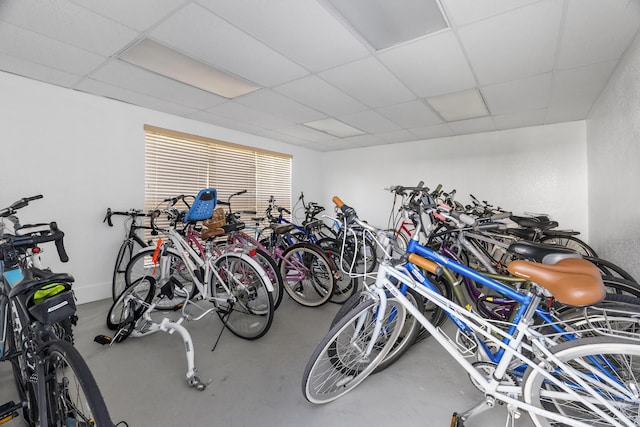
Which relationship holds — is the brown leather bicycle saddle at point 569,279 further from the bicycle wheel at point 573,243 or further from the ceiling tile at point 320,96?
the bicycle wheel at point 573,243

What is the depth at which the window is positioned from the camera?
346cm

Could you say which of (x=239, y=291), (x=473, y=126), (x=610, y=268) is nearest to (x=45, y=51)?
(x=239, y=291)

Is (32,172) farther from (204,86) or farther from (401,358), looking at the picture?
(401,358)

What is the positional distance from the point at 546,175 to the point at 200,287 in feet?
15.5

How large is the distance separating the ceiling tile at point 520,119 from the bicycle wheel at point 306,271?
307cm

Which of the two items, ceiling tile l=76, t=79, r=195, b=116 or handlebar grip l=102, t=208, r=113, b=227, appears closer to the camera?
ceiling tile l=76, t=79, r=195, b=116

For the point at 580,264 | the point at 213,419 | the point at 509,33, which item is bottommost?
the point at 213,419

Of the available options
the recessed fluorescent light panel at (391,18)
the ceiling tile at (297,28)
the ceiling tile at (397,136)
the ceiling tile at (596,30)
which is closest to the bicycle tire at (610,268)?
the ceiling tile at (596,30)

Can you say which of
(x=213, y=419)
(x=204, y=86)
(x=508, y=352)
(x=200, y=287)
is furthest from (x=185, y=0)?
(x=508, y=352)

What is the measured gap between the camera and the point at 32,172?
2.58 m

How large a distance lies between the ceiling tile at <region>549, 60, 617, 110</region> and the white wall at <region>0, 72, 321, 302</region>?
14.3 ft

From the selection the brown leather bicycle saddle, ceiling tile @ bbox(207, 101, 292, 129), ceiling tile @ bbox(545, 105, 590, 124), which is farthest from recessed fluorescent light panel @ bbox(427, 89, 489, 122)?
the brown leather bicycle saddle

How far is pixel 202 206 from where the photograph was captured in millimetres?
2326

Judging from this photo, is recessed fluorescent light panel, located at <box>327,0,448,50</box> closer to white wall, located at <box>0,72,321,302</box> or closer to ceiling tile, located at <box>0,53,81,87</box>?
ceiling tile, located at <box>0,53,81,87</box>
